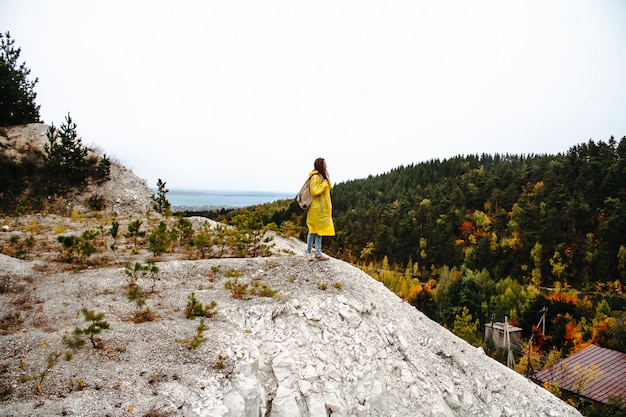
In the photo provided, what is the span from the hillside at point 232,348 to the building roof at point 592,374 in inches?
644

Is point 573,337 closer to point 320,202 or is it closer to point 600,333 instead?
point 600,333

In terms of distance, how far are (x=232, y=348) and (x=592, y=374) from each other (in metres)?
26.2

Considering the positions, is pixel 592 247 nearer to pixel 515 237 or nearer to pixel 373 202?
pixel 515 237

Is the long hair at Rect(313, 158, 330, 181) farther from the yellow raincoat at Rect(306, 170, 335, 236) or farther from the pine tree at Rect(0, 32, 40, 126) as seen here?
the pine tree at Rect(0, 32, 40, 126)

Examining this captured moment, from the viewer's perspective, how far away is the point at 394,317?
9953 mm

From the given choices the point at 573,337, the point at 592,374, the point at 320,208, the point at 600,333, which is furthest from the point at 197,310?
the point at 600,333

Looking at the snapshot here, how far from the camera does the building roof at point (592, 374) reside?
22.1 m

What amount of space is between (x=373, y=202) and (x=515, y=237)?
3783 centimetres

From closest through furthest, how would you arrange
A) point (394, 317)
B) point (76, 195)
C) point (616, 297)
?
point (394, 317) → point (76, 195) → point (616, 297)

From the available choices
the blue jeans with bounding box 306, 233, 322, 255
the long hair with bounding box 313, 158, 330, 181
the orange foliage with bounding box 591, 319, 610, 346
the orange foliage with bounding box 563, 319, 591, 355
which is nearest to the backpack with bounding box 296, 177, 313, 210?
the long hair with bounding box 313, 158, 330, 181

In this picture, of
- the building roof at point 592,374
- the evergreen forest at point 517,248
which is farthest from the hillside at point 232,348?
the evergreen forest at point 517,248

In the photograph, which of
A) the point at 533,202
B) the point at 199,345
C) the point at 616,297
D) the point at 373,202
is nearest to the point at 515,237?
the point at 533,202

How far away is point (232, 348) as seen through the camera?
7.51 meters

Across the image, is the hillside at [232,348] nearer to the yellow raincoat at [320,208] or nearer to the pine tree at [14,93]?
the yellow raincoat at [320,208]
